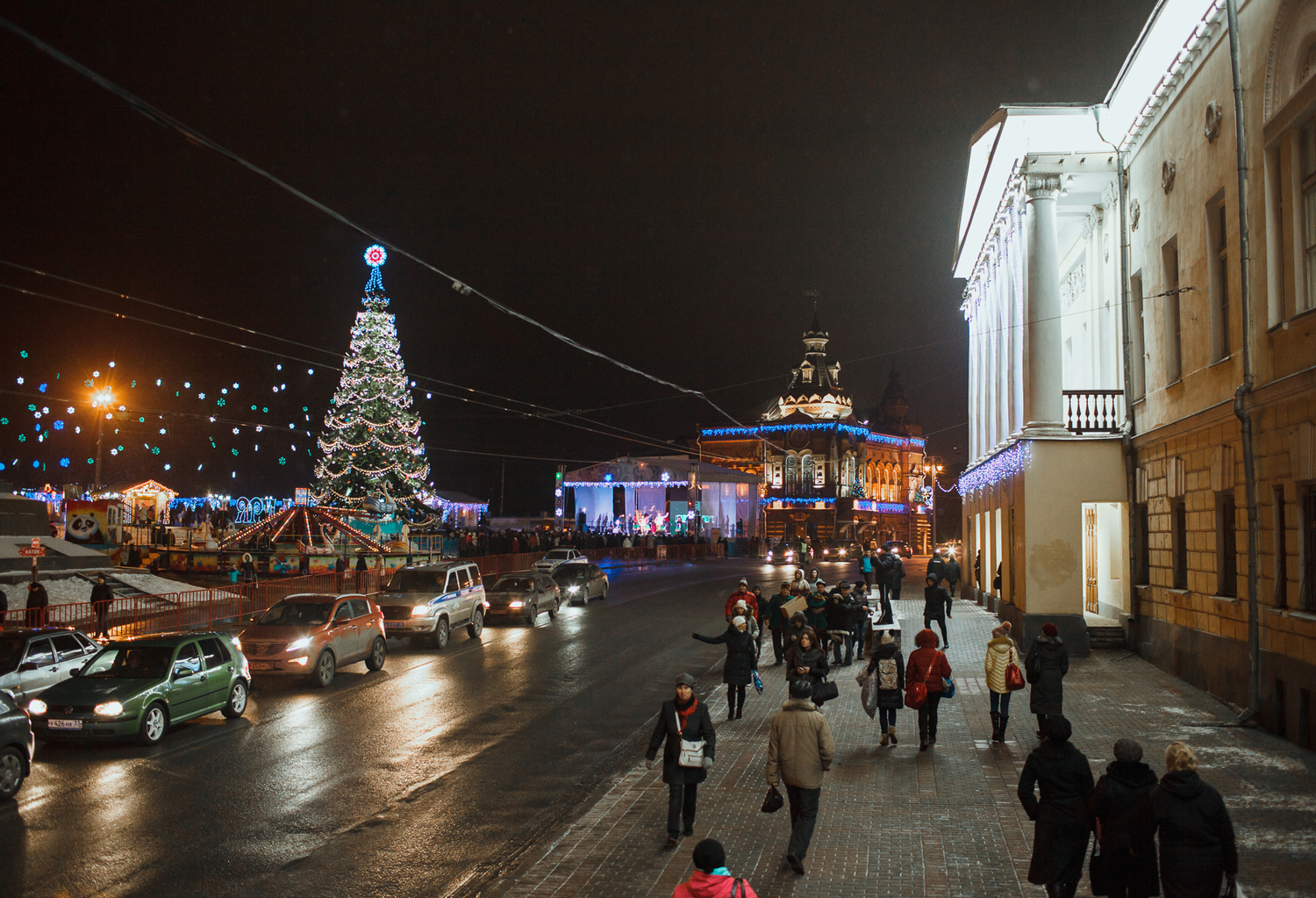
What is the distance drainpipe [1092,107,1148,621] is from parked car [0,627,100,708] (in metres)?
18.2

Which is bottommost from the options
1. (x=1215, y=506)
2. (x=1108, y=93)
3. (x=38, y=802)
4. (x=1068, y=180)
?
(x=38, y=802)

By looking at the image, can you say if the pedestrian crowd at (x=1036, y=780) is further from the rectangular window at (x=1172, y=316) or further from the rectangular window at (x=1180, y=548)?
the rectangular window at (x=1172, y=316)

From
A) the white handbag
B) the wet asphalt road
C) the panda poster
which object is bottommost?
the wet asphalt road

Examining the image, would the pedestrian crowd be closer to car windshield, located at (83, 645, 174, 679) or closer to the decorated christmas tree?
car windshield, located at (83, 645, 174, 679)

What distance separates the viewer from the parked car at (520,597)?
88.2ft

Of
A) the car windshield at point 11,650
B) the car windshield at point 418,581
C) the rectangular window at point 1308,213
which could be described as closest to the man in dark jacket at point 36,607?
the car windshield at point 418,581

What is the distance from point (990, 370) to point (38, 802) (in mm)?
28228

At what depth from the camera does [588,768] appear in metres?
11.2

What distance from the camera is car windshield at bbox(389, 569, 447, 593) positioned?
2280 centimetres

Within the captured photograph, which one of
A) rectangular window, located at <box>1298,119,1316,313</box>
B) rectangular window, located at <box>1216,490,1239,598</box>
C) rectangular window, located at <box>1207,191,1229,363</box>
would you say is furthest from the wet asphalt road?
rectangular window, located at <box>1298,119,1316,313</box>

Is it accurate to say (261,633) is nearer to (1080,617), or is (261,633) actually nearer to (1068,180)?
(1080,617)

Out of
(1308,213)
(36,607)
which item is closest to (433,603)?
(36,607)

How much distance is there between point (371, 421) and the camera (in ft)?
136

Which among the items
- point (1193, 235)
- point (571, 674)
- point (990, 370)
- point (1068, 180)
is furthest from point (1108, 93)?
point (571, 674)
